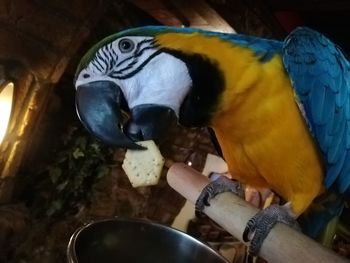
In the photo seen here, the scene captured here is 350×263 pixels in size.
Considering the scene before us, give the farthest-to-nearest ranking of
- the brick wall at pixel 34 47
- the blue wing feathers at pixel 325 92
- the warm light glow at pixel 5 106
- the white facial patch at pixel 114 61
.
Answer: the brick wall at pixel 34 47 < the warm light glow at pixel 5 106 < the blue wing feathers at pixel 325 92 < the white facial patch at pixel 114 61

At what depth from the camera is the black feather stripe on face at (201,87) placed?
60 centimetres

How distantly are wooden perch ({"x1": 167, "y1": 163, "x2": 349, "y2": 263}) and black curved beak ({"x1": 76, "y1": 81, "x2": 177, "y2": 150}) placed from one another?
0.64 ft

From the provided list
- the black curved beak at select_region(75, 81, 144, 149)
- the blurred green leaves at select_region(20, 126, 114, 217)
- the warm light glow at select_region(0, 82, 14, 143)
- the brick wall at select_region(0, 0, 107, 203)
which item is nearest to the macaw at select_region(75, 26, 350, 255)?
the black curved beak at select_region(75, 81, 144, 149)

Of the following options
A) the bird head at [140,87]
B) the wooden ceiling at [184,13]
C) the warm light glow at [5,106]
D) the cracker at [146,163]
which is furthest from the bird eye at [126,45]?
the wooden ceiling at [184,13]

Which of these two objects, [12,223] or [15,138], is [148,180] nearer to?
[15,138]

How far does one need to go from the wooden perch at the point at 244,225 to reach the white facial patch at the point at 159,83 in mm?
201

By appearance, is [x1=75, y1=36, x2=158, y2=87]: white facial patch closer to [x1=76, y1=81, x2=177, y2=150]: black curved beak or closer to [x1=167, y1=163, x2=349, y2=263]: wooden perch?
[x1=76, y1=81, x2=177, y2=150]: black curved beak

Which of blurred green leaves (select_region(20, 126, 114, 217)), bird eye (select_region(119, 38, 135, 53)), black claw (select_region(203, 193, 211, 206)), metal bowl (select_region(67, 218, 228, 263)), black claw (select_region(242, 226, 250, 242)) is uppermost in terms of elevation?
bird eye (select_region(119, 38, 135, 53))

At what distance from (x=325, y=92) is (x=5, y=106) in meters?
0.78

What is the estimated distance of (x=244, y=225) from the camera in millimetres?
646

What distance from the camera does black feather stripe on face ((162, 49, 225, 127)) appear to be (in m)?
0.60

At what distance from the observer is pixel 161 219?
79.3 inches

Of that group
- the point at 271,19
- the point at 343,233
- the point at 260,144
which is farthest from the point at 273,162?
the point at 271,19

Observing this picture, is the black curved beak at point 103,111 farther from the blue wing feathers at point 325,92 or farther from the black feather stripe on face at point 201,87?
the blue wing feathers at point 325,92
